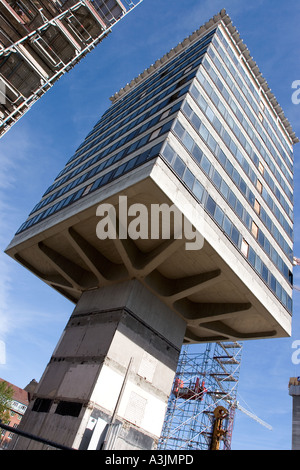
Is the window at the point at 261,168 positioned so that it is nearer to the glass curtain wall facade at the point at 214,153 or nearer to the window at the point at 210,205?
the glass curtain wall facade at the point at 214,153

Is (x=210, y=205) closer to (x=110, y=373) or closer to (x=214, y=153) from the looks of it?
(x=214, y=153)

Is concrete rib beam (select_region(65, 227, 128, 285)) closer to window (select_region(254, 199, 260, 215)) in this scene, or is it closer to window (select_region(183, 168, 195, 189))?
window (select_region(183, 168, 195, 189))

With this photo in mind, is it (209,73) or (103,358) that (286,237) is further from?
(103,358)

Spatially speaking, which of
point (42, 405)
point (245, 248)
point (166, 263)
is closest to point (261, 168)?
point (245, 248)

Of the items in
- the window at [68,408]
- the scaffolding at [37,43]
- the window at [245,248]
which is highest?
the scaffolding at [37,43]

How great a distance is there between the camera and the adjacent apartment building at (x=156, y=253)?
19969 mm

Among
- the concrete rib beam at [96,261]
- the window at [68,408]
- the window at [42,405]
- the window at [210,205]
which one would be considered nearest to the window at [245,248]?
the window at [210,205]

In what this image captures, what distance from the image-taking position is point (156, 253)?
2192 cm

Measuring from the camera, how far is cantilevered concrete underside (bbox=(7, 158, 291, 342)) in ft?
64.6

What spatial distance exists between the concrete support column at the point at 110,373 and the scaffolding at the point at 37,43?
535 inches

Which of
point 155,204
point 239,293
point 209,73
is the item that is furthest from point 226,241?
point 209,73
